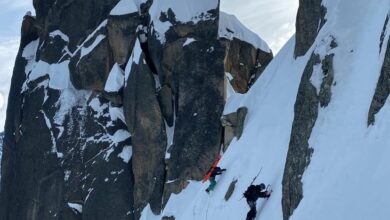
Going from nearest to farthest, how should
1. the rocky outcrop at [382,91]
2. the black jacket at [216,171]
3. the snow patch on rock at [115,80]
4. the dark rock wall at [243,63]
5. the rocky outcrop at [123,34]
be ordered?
1. the rocky outcrop at [382,91]
2. the black jacket at [216,171]
3. the dark rock wall at [243,63]
4. the snow patch on rock at [115,80]
5. the rocky outcrop at [123,34]

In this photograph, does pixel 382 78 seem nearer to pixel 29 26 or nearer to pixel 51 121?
pixel 51 121

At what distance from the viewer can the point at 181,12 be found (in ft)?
119

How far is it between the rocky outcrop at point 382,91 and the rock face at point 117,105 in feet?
63.5

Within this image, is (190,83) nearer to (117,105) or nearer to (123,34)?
(117,105)

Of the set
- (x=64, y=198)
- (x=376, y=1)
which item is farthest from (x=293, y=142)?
(x=64, y=198)

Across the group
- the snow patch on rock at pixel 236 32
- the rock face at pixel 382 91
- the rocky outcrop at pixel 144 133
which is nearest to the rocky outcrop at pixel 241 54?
the snow patch on rock at pixel 236 32

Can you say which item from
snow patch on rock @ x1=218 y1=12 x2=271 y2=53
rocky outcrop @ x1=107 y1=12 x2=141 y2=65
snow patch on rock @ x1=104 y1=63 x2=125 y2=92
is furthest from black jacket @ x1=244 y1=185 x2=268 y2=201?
rocky outcrop @ x1=107 y1=12 x2=141 y2=65

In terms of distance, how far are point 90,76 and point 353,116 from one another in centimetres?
2970

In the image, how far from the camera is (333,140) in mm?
14117

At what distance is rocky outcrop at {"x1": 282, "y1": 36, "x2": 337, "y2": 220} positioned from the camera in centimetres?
1458

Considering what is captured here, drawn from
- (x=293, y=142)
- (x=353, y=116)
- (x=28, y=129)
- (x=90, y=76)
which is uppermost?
(x=353, y=116)

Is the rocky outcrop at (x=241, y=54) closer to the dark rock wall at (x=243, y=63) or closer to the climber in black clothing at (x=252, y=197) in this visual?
the dark rock wall at (x=243, y=63)

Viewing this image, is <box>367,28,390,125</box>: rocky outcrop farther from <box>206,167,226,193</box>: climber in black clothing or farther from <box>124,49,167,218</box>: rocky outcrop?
<box>124,49,167,218</box>: rocky outcrop

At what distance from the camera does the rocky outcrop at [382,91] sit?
1255cm
